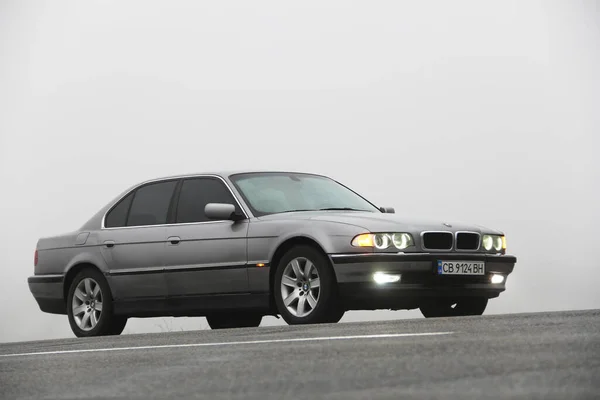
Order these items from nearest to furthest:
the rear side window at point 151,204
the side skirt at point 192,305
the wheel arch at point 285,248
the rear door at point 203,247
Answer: the wheel arch at point 285,248, the side skirt at point 192,305, the rear door at point 203,247, the rear side window at point 151,204

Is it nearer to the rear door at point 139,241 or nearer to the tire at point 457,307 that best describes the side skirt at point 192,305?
the rear door at point 139,241

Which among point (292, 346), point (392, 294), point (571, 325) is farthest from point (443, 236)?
point (292, 346)

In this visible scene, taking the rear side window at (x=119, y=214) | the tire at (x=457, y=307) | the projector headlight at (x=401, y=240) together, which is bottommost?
the tire at (x=457, y=307)

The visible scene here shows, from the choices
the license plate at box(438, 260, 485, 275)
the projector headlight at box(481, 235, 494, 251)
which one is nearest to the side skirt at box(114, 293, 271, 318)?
the license plate at box(438, 260, 485, 275)

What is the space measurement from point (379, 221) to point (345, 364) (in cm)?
461

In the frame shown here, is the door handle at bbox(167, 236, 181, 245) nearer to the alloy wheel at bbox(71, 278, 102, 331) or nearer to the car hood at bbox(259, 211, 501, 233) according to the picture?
the car hood at bbox(259, 211, 501, 233)

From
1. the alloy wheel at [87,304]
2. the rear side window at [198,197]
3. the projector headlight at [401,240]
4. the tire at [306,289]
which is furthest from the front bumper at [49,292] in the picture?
the projector headlight at [401,240]

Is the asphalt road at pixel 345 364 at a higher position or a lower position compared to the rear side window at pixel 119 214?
lower

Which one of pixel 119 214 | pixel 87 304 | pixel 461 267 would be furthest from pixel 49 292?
pixel 461 267

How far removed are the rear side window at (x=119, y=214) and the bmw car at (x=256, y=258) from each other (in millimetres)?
13

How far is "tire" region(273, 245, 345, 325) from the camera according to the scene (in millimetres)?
10688

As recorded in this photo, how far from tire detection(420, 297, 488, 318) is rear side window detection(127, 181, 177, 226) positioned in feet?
9.24

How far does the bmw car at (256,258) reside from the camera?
10.8 m

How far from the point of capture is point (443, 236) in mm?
11234
